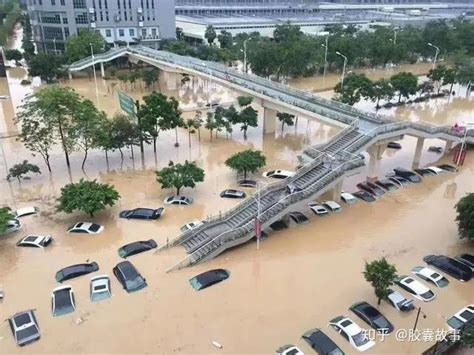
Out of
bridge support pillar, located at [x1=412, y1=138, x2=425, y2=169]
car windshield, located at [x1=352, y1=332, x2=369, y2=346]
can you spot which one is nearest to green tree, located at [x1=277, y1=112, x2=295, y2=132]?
bridge support pillar, located at [x1=412, y1=138, x2=425, y2=169]

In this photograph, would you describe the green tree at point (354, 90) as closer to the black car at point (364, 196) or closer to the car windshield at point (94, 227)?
the black car at point (364, 196)

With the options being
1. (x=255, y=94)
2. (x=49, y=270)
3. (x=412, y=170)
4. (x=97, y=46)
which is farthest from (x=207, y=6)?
(x=49, y=270)

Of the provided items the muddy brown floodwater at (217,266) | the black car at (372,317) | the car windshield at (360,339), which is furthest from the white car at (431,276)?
the car windshield at (360,339)

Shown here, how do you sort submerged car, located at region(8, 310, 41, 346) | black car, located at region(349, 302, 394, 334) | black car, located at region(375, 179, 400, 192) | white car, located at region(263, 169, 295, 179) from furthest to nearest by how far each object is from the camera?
white car, located at region(263, 169, 295, 179) < black car, located at region(375, 179, 400, 192) < black car, located at region(349, 302, 394, 334) < submerged car, located at region(8, 310, 41, 346)

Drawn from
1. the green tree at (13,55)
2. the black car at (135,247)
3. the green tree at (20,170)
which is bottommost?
the black car at (135,247)

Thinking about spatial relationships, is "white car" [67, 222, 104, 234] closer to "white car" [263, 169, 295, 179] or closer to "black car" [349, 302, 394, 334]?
"white car" [263, 169, 295, 179]

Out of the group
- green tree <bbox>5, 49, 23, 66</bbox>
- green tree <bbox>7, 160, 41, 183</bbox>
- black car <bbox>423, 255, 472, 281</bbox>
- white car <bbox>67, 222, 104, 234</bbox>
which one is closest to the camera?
black car <bbox>423, 255, 472, 281</bbox>

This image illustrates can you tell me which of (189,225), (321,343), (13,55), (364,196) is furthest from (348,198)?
(13,55)
